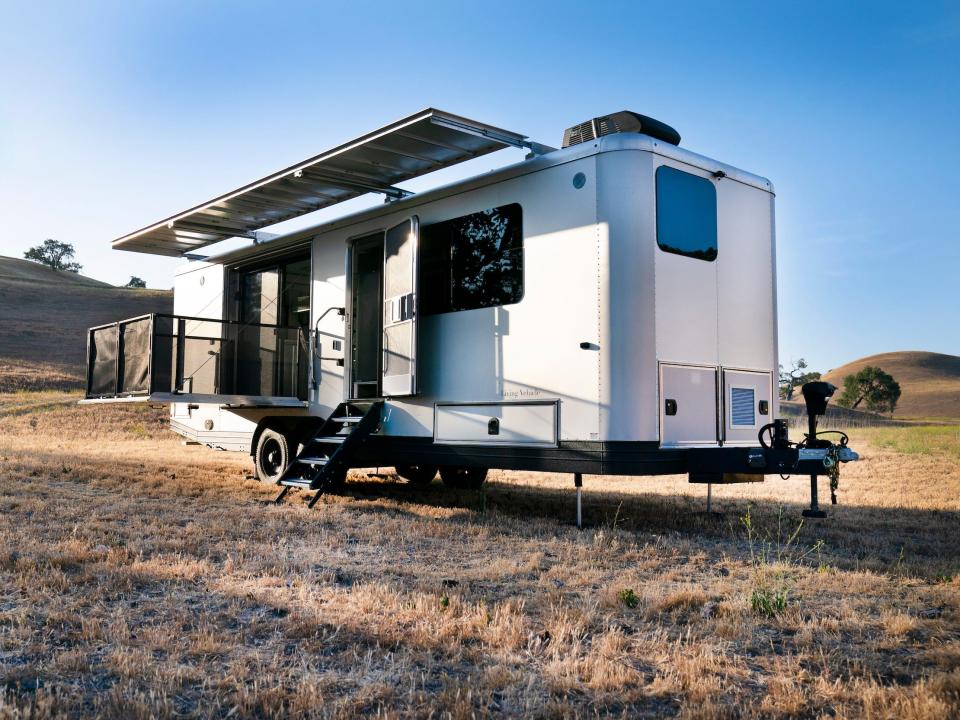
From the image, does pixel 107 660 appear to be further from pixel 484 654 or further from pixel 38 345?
pixel 38 345

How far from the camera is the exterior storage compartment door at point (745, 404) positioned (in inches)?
276

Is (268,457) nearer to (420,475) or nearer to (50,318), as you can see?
(420,475)

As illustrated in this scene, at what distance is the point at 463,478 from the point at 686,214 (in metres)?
4.89

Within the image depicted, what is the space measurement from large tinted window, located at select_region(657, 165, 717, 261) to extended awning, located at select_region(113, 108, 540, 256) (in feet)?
3.58

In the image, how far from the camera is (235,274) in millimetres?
10898

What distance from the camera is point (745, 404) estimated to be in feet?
23.6

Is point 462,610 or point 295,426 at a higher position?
point 295,426

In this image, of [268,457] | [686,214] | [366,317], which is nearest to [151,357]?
[268,457]

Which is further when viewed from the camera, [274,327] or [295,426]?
[274,327]

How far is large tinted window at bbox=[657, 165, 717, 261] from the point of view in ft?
21.8

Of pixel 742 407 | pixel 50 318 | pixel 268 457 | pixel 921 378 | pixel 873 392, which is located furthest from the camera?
pixel 921 378

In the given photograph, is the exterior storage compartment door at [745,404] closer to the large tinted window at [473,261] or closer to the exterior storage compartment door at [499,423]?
the exterior storage compartment door at [499,423]

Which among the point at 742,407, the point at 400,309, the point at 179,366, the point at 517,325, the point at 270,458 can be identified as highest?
the point at 400,309

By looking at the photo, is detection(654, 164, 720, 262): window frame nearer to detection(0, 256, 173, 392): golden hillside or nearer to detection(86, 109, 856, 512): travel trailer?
detection(86, 109, 856, 512): travel trailer
